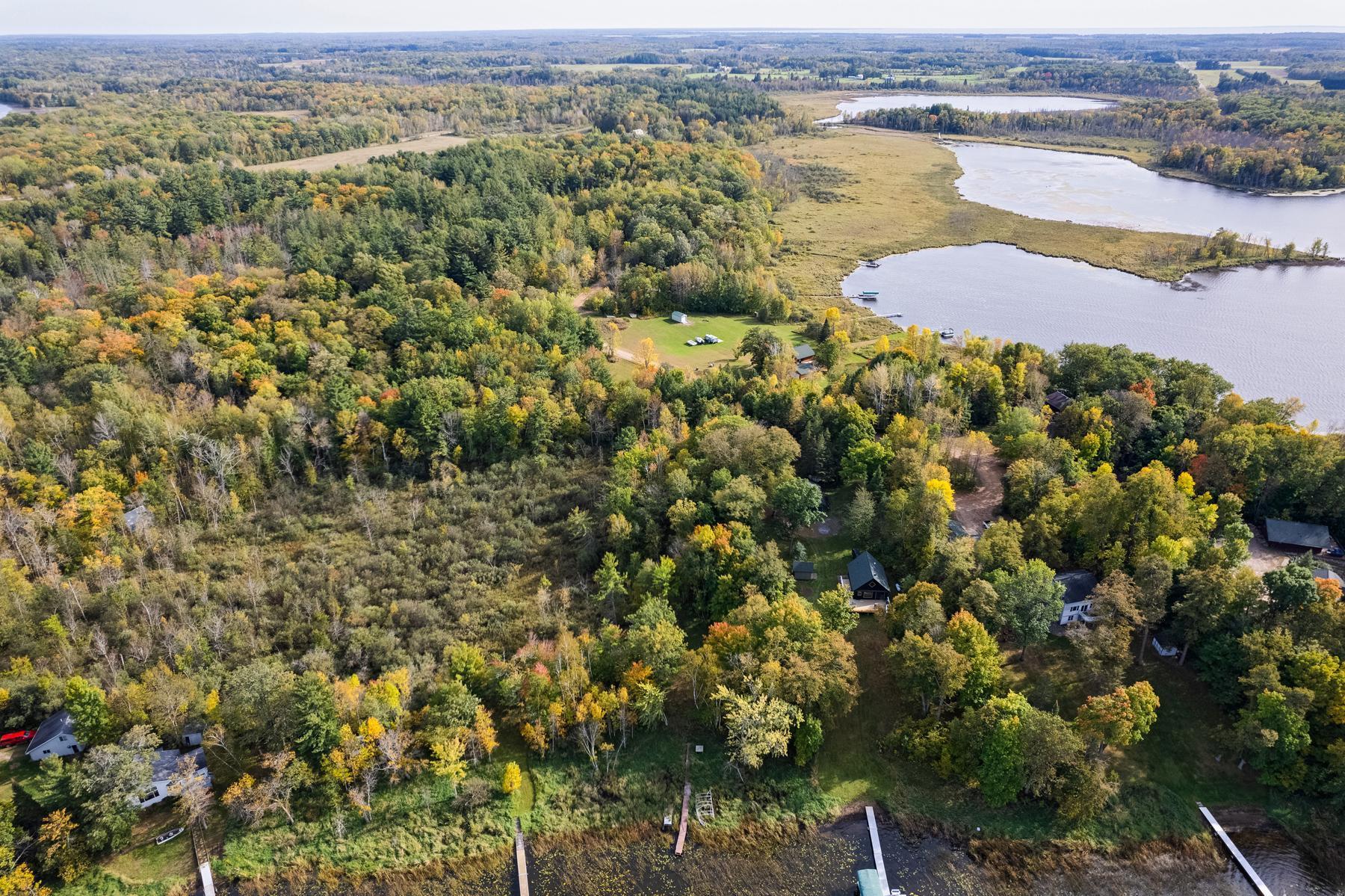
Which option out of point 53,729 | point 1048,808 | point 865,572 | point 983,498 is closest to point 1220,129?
point 983,498

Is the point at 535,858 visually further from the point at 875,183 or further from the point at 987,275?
the point at 875,183

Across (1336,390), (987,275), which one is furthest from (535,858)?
(987,275)

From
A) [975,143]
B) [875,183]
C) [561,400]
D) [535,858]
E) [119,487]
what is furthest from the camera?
[975,143]

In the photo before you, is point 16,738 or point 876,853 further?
point 16,738

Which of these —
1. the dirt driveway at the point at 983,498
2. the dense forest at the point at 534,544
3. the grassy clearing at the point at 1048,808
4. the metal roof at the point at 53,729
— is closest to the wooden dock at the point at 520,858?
the dense forest at the point at 534,544

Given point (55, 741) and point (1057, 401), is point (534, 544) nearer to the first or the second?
point (55, 741)

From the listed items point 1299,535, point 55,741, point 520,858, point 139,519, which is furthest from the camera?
point 139,519

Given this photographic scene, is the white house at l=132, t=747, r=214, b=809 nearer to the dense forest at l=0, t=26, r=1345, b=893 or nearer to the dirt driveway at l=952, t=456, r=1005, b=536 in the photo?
the dense forest at l=0, t=26, r=1345, b=893
